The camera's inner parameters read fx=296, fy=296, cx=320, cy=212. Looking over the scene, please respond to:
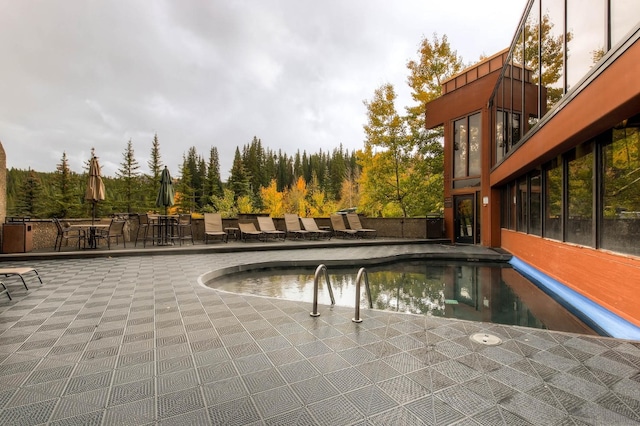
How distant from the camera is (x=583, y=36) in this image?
4176mm

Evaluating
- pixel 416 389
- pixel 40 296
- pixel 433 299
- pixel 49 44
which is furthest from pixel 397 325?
pixel 49 44

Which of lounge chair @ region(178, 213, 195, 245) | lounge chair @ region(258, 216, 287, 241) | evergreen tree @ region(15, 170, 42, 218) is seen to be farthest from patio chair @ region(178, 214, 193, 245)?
evergreen tree @ region(15, 170, 42, 218)

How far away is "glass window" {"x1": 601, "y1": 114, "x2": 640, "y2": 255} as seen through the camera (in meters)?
3.61

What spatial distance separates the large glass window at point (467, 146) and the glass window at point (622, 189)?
26.0 feet

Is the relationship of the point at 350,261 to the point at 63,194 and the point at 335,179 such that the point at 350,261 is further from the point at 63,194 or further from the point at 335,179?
the point at 335,179

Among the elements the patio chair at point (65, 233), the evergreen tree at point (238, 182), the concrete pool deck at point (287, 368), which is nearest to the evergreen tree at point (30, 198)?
the evergreen tree at point (238, 182)

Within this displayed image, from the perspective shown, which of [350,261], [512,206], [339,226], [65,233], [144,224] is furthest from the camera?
[339,226]

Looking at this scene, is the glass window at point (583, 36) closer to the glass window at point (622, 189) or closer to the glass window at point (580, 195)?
the glass window at point (622, 189)

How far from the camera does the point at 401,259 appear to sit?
28.9 ft

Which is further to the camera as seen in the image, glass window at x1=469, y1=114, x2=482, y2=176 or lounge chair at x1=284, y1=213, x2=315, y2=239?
lounge chair at x1=284, y1=213, x2=315, y2=239

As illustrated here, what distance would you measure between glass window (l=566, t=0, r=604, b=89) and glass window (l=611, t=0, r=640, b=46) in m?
0.19

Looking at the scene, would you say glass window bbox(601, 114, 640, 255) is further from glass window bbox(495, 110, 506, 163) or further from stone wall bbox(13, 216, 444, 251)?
stone wall bbox(13, 216, 444, 251)

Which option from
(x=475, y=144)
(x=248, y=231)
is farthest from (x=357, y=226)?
(x=475, y=144)

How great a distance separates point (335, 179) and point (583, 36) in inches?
1878
